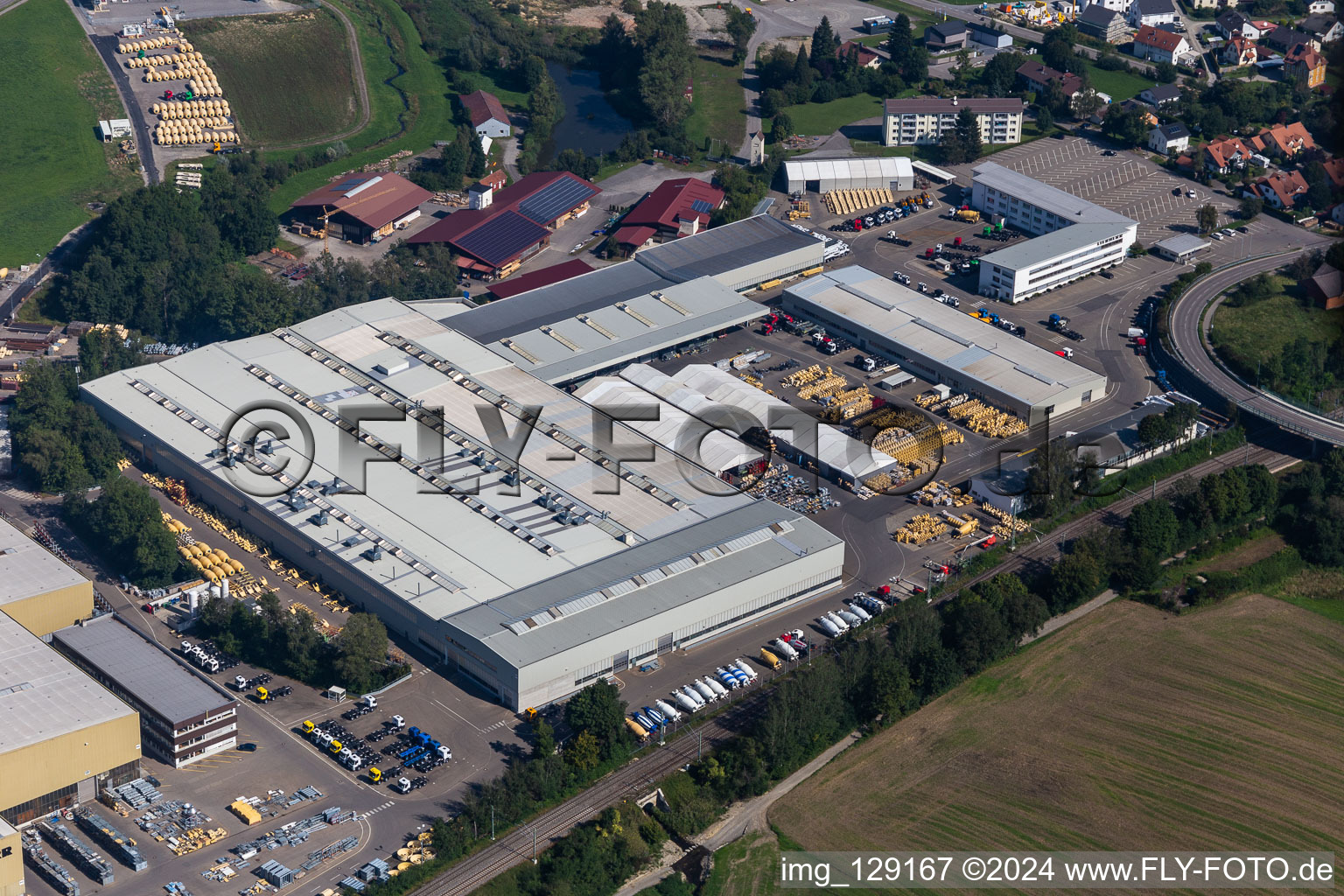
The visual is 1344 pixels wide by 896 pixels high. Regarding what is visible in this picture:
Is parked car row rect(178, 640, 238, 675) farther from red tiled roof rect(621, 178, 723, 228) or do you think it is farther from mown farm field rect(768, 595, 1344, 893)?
red tiled roof rect(621, 178, 723, 228)

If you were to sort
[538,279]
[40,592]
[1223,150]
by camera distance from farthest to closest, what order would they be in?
[1223,150] → [538,279] → [40,592]

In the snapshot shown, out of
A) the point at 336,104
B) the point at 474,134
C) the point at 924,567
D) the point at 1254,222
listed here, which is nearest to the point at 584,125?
the point at 474,134

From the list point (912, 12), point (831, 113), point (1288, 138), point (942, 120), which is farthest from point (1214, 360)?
point (912, 12)

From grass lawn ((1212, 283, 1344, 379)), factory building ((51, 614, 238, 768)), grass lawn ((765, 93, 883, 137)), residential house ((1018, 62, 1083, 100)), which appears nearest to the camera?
factory building ((51, 614, 238, 768))

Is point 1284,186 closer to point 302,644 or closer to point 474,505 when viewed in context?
point 474,505

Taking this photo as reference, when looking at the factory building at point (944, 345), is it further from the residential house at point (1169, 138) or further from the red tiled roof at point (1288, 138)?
the red tiled roof at point (1288, 138)

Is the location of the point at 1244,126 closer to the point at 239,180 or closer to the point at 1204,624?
the point at 1204,624

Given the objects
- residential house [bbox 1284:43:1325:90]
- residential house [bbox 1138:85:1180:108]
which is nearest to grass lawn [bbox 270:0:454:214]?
residential house [bbox 1138:85:1180:108]
